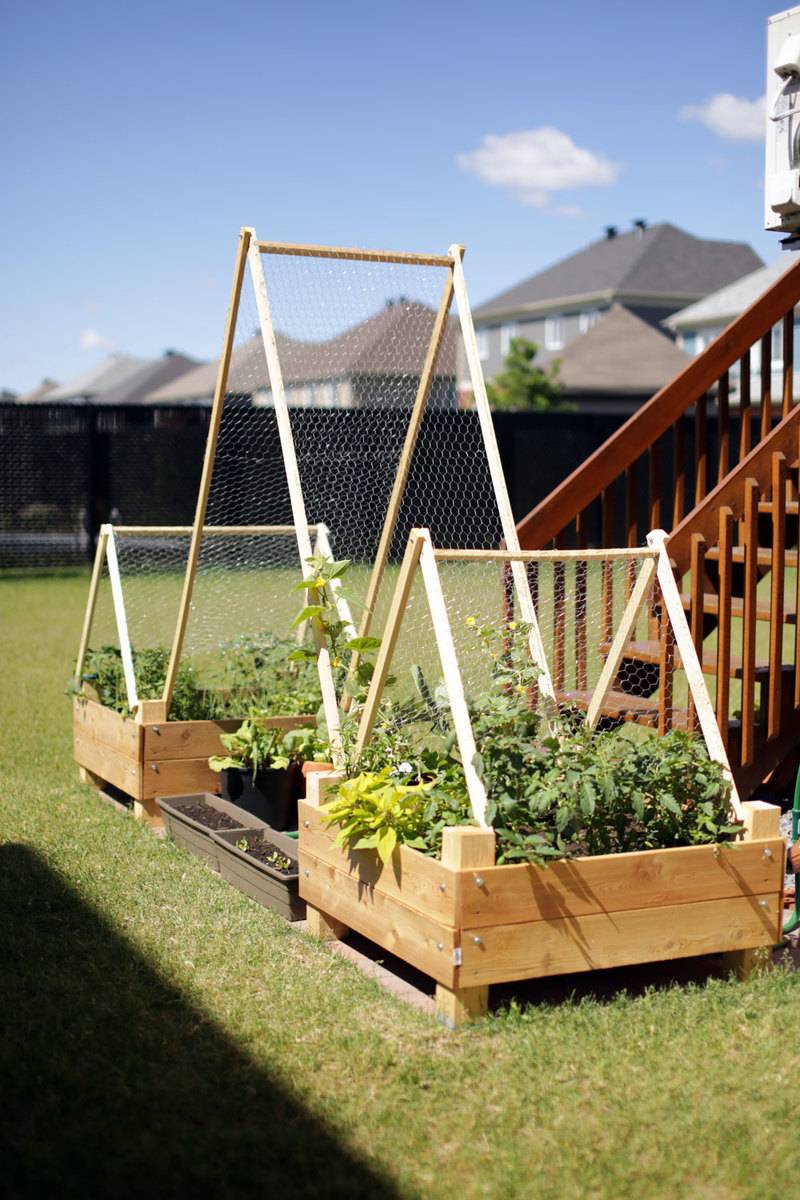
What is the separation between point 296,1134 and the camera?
2.62 meters

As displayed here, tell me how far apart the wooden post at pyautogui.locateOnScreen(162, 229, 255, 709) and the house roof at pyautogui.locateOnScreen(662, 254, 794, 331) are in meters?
34.2

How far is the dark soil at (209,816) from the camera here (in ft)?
15.8

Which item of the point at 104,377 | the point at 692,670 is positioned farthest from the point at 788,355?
the point at 104,377

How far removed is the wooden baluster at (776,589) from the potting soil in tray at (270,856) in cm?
182

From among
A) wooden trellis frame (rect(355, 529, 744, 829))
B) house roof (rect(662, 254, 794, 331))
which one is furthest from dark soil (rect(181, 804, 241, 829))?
house roof (rect(662, 254, 794, 331))

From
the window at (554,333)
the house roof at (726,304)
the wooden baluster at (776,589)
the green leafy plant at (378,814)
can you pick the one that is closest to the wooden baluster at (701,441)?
the wooden baluster at (776,589)

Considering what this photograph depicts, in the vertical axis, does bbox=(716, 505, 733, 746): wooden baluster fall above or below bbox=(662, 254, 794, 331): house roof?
below

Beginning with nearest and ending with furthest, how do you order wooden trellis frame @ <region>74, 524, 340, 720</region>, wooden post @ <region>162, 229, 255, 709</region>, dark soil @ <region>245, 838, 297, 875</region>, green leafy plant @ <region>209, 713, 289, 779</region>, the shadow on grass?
the shadow on grass, dark soil @ <region>245, 838, 297, 875</region>, wooden post @ <region>162, 229, 255, 709</region>, green leafy plant @ <region>209, 713, 289, 779</region>, wooden trellis frame @ <region>74, 524, 340, 720</region>

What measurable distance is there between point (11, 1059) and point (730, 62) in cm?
2393

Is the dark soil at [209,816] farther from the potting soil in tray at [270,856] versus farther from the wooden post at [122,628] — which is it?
the wooden post at [122,628]

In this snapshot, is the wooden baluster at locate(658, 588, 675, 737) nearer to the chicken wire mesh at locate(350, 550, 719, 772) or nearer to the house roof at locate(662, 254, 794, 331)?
the chicken wire mesh at locate(350, 550, 719, 772)

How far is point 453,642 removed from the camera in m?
3.71

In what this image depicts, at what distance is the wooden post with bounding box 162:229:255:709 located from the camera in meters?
4.44

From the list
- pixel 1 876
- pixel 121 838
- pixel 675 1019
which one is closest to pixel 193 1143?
pixel 675 1019
